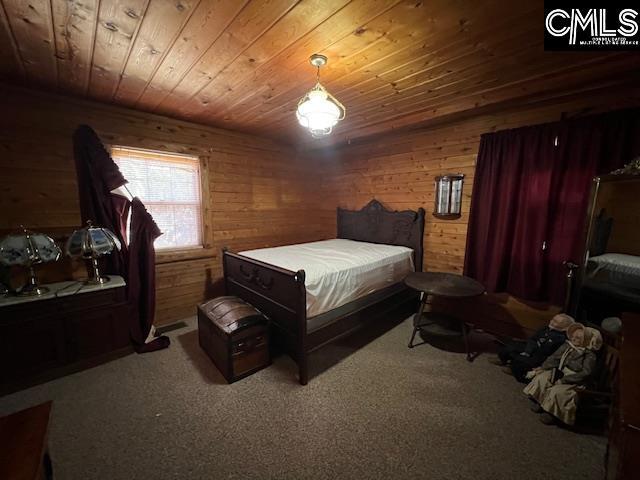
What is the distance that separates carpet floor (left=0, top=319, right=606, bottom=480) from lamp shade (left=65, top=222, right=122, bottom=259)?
3.48 feet

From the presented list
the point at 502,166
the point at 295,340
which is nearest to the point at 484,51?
the point at 502,166

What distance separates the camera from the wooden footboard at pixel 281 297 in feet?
6.81

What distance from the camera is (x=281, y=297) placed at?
2.26 metres

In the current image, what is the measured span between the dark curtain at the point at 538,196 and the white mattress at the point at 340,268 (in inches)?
35.9

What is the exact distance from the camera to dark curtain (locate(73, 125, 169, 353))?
8.52ft

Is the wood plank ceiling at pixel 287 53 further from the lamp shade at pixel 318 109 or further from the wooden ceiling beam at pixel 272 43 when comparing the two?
the lamp shade at pixel 318 109

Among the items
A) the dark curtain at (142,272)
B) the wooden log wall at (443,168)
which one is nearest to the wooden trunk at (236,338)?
the dark curtain at (142,272)

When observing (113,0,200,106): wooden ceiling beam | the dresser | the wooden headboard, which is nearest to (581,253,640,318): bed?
the wooden headboard

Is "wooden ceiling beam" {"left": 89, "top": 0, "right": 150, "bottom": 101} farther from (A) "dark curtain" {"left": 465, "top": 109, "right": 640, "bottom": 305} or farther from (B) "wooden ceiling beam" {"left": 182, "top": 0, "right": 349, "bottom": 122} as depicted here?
(A) "dark curtain" {"left": 465, "top": 109, "right": 640, "bottom": 305}

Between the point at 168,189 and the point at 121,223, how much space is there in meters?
0.70

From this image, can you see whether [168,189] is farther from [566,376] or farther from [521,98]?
[566,376]

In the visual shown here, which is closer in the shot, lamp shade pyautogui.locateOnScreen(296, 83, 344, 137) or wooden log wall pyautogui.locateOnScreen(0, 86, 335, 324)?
lamp shade pyautogui.locateOnScreen(296, 83, 344, 137)

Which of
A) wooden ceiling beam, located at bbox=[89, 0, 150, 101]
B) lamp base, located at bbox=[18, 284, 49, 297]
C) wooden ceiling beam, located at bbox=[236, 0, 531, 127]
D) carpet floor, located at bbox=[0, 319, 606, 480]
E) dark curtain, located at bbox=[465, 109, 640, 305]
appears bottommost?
carpet floor, located at bbox=[0, 319, 606, 480]

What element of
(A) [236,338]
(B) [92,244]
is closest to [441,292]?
(A) [236,338]
